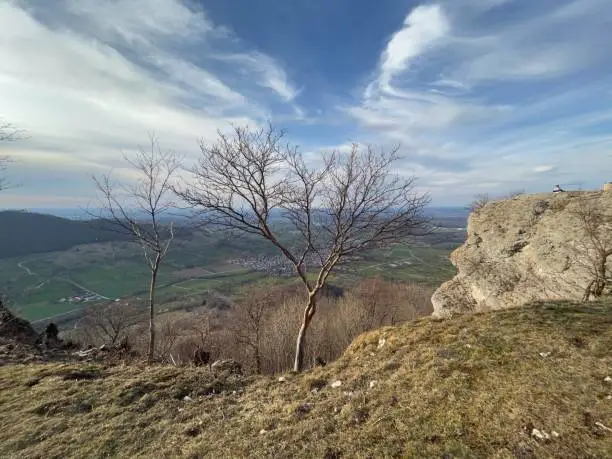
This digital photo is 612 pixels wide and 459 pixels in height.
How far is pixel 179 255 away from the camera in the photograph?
103625 millimetres

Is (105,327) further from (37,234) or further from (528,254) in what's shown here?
(37,234)

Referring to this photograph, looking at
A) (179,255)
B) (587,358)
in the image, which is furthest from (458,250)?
(179,255)

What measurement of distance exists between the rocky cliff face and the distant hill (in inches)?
3634

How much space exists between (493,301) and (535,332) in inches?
252

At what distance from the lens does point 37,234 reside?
314ft

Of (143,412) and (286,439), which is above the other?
(286,439)

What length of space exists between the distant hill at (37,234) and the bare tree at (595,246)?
316ft

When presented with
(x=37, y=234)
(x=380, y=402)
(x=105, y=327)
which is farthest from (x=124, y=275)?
(x=380, y=402)

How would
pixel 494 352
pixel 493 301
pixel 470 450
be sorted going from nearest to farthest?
1. pixel 470 450
2. pixel 494 352
3. pixel 493 301

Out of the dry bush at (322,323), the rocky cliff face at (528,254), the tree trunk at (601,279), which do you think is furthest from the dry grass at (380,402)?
the dry bush at (322,323)

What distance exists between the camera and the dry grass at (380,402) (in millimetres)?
4230

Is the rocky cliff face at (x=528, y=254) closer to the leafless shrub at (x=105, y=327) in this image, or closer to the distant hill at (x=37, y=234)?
the leafless shrub at (x=105, y=327)

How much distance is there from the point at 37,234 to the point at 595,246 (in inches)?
4937

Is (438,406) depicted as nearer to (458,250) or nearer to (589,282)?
(589,282)
